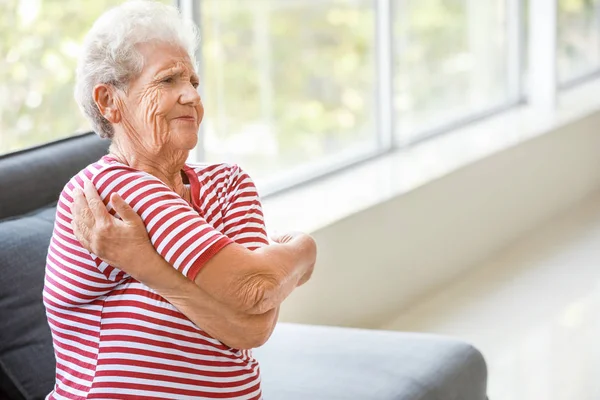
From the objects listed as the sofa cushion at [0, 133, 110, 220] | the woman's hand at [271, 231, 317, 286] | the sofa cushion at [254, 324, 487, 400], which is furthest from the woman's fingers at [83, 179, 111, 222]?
the sofa cushion at [254, 324, 487, 400]

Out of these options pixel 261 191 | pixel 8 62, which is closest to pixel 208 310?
pixel 8 62

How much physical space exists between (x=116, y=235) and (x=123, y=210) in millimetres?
40

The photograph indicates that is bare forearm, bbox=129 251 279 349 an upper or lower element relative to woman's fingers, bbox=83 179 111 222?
lower

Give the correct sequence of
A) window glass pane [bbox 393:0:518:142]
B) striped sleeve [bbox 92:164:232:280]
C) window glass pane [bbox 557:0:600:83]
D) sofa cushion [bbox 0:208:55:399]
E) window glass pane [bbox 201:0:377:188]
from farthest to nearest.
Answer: window glass pane [bbox 557:0:600:83] → window glass pane [bbox 393:0:518:142] → window glass pane [bbox 201:0:377:188] → sofa cushion [bbox 0:208:55:399] → striped sleeve [bbox 92:164:232:280]

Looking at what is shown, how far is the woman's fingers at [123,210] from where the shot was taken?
1620 millimetres

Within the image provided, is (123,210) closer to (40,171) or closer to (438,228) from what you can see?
(40,171)

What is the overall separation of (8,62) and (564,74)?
4385 millimetres

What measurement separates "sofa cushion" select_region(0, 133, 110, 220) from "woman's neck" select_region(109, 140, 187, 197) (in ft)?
1.78

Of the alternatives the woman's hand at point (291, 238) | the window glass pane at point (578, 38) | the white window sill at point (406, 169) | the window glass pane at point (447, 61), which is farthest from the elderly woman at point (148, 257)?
the window glass pane at point (578, 38)

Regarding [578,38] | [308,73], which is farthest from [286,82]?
[578,38]

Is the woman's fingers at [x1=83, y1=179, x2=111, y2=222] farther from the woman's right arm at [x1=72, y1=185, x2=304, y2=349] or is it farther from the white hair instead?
the white hair

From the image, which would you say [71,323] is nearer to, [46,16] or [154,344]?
[154,344]

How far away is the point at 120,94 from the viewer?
171cm

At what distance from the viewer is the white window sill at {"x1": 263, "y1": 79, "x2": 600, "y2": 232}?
3.73 m
